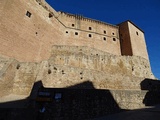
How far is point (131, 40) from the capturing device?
77.7ft

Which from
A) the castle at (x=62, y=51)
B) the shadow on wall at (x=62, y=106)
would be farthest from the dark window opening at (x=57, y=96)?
the castle at (x=62, y=51)

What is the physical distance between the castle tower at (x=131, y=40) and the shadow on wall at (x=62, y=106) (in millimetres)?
16453

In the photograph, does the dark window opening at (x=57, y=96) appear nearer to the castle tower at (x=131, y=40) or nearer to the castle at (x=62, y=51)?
the castle at (x=62, y=51)

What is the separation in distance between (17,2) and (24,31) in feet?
11.3

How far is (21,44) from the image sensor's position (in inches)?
617

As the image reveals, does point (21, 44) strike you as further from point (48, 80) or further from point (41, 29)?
point (48, 80)

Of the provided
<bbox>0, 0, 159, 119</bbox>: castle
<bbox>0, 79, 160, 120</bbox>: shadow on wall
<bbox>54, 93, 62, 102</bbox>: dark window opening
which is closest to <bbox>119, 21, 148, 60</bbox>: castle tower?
<bbox>0, 0, 159, 119</bbox>: castle

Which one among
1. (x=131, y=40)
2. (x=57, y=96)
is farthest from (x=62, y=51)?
(x=131, y=40)

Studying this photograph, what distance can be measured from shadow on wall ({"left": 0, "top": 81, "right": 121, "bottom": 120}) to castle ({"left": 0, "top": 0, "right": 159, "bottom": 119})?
1.14 meters

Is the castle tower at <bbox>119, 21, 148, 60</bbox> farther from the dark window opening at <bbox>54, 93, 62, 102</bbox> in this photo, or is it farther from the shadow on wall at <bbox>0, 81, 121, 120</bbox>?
the dark window opening at <bbox>54, 93, 62, 102</bbox>

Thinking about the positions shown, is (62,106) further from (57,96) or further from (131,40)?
(131,40)

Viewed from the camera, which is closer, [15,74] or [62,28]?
[15,74]

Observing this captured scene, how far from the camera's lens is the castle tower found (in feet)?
77.3

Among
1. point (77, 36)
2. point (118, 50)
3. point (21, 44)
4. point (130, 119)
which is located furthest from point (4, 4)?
point (118, 50)
